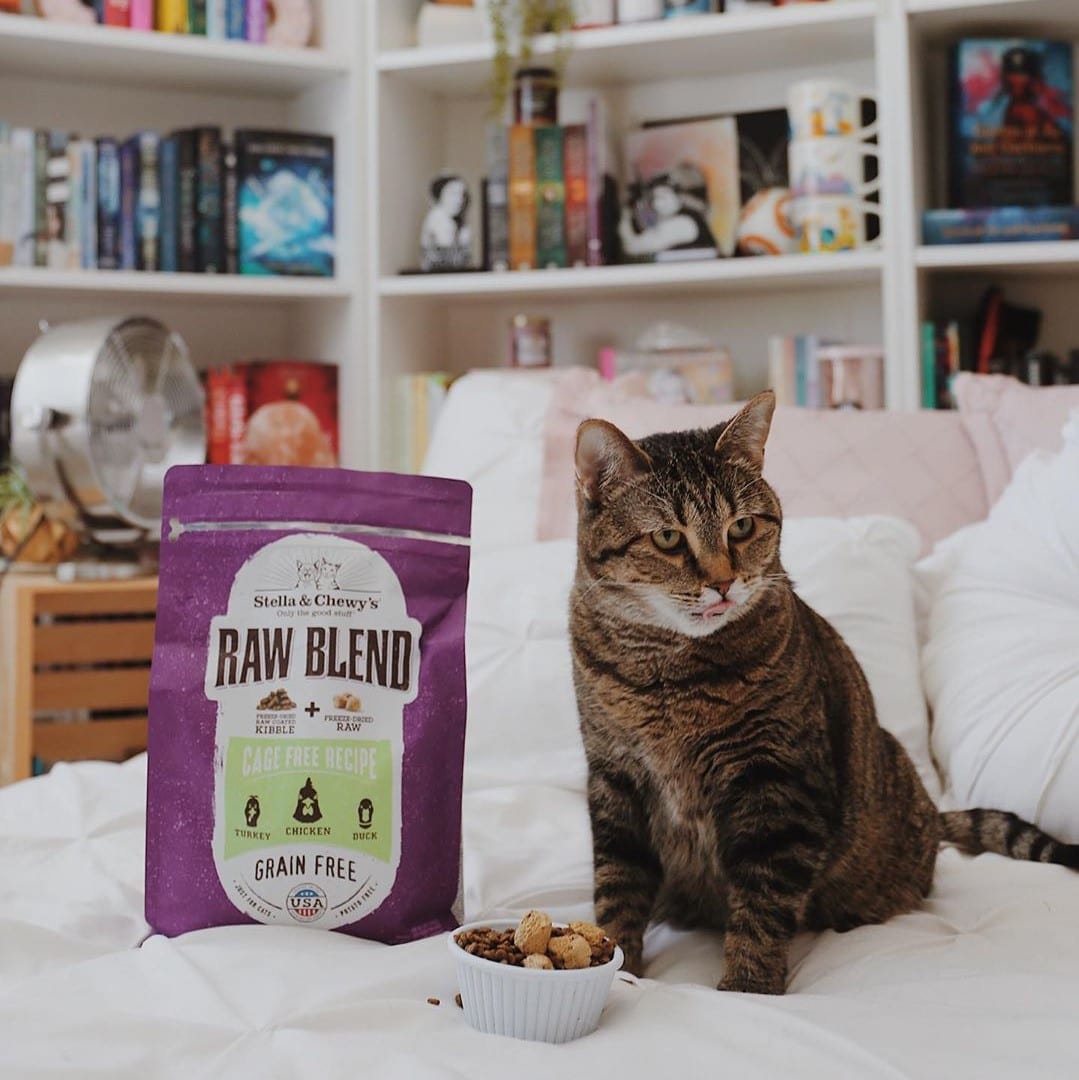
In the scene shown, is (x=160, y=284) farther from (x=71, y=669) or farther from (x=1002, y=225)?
(x=1002, y=225)

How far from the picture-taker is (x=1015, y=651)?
124 centimetres

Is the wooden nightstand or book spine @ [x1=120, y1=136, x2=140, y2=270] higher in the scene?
book spine @ [x1=120, y1=136, x2=140, y2=270]

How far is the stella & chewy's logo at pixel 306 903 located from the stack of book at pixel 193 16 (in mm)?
1875

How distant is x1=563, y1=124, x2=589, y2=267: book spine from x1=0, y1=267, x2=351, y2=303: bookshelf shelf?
42 centimetres

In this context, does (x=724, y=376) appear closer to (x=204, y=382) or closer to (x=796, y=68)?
(x=796, y=68)

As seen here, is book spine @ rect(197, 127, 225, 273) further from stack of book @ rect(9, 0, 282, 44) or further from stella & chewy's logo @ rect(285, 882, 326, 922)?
stella & chewy's logo @ rect(285, 882, 326, 922)

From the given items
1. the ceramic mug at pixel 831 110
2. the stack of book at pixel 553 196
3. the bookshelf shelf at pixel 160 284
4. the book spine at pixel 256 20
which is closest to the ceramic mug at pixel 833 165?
the ceramic mug at pixel 831 110

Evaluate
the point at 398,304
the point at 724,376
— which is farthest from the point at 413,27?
the point at 724,376

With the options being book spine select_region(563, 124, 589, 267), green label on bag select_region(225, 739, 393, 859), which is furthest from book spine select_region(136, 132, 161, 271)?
green label on bag select_region(225, 739, 393, 859)

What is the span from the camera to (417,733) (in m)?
0.95

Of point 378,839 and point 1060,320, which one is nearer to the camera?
point 378,839

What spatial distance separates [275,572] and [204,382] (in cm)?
161

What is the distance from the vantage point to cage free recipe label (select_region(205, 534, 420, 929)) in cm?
92

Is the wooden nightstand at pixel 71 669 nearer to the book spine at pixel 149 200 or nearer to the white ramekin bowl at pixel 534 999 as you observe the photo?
the book spine at pixel 149 200
